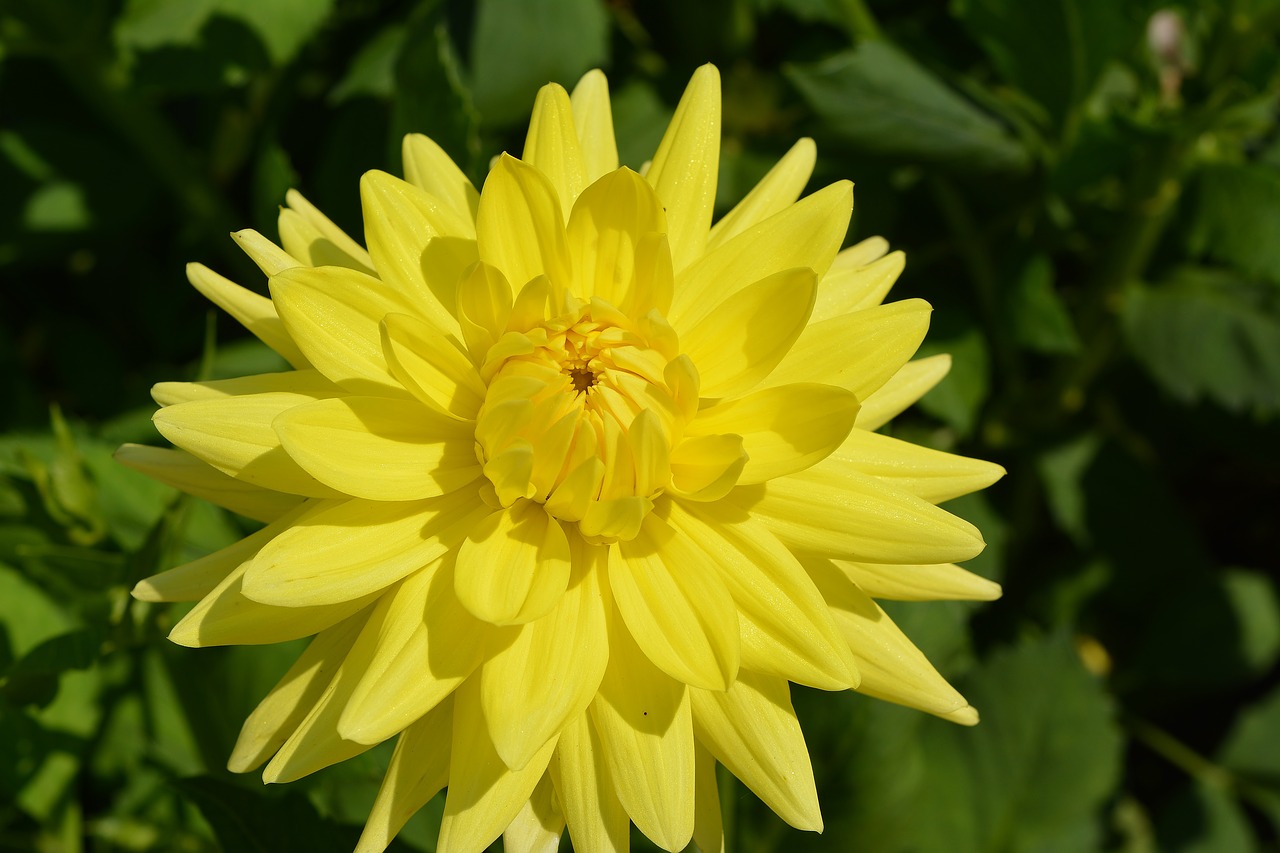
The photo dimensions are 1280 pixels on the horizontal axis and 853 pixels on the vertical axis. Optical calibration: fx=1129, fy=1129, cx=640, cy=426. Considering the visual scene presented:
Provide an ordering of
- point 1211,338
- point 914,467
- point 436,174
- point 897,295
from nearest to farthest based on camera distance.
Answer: point 914,467 < point 436,174 < point 1211,338 < point 897,295

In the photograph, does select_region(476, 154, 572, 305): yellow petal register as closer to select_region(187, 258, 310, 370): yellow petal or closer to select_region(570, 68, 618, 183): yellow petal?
select_region(570, 68, 618, 183): yellow petal

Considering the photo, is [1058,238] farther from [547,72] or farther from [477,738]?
[477,738]

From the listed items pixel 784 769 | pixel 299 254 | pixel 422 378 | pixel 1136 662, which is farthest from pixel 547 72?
pixel 1136 662

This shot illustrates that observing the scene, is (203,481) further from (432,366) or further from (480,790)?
(480,790)

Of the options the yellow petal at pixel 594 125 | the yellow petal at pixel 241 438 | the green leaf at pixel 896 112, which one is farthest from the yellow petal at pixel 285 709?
the green leaf at pixel 896 112

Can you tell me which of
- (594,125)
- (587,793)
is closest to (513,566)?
(587,793)

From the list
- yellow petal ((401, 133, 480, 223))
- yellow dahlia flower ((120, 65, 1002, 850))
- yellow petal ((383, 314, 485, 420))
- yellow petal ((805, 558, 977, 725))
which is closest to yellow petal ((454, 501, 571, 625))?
yellow dahlia flower ((120, 65, 1002, 850))
